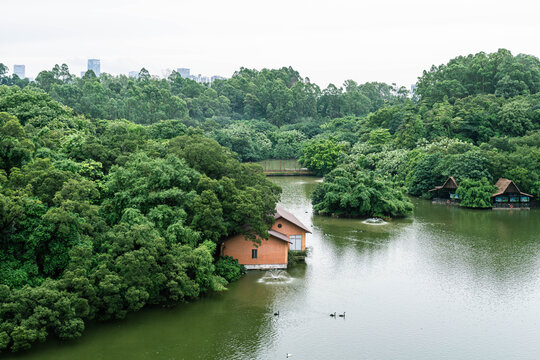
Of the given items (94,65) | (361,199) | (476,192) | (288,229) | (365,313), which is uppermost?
(94,65)

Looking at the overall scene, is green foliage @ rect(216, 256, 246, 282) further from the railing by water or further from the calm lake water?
the railing by water

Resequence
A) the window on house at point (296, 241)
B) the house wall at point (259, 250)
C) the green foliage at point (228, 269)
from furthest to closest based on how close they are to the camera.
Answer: the window on house at point (296, 241)
the house wall at point (259, 250)
the green foliage at point (228, 269)

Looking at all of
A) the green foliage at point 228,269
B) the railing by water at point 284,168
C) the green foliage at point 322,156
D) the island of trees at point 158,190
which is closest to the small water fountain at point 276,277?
the green foliage at point 228,269

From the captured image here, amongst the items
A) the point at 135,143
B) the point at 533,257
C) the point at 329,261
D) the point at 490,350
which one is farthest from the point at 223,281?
the point at 533,257

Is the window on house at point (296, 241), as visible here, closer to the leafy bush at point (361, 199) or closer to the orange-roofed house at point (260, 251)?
the orange-roofed house at point (260, 251)

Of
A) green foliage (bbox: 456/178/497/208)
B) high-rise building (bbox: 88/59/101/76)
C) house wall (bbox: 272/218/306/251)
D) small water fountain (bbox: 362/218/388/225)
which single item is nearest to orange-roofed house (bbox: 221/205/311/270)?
house wall (bbox: 272/218/306/251)

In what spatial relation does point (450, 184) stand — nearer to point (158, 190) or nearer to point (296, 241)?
point (296, 241)

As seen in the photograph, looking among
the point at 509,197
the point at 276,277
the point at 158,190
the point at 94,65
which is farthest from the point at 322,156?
the point at 94,65

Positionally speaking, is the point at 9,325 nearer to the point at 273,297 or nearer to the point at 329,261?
the point at 273,297
